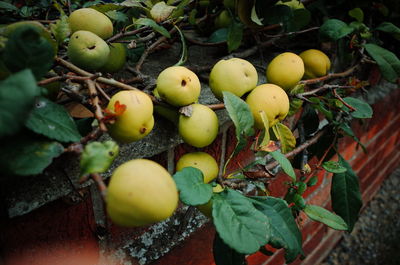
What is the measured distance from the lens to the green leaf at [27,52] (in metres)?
0.37

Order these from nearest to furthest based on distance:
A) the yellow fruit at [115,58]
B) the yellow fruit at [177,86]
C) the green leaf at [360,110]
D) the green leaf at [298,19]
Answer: the yellow fruit at [177,86] < the yellow fruit at [115,58] < the green leaf at [360,110] < the green leaf at [298,19]

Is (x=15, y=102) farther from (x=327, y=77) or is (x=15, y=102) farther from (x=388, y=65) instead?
(x=388, y=65)

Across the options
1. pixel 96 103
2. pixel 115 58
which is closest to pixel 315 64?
pixel 115 58

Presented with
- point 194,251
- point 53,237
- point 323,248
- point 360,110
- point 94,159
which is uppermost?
point 94,159

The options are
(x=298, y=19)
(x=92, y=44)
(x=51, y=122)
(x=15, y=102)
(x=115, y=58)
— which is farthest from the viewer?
(x=298, y=19)

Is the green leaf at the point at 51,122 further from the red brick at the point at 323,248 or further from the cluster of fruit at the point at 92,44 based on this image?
the red brick at the point at 323,248

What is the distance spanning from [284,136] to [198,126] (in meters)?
0.23

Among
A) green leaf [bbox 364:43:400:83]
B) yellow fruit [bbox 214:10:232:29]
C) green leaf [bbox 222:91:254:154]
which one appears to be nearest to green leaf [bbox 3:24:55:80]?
green leaf [bbox 222:91:254:154]

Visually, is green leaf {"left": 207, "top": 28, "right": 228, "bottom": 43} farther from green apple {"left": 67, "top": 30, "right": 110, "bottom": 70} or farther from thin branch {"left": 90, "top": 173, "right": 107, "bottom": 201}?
thin branch {"left": 90, "top": 173, "right": 107, "bottom": 201}

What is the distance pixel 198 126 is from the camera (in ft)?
1.79

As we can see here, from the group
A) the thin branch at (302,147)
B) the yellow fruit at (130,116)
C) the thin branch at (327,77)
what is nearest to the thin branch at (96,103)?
the yellow fruit at (130,116)

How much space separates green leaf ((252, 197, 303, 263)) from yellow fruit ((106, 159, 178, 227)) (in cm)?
24

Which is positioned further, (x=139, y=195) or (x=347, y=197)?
(x=347, y=197)

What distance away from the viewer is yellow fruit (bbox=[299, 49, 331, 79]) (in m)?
0.84
